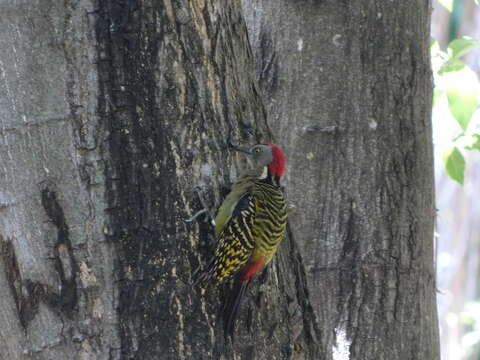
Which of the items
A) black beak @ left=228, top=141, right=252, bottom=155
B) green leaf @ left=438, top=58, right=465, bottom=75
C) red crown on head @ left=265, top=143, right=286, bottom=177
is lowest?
red crown on head @ left=265, top=143, right=286, bottom=177

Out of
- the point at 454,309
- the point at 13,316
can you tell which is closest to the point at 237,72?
the point at 13,316

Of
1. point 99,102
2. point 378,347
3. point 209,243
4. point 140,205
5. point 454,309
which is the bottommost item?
point 454,309

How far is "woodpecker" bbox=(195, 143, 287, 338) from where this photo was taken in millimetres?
2379

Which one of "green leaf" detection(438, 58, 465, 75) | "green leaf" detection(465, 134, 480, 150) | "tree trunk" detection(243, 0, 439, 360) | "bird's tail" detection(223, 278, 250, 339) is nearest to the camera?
"bird's tail" detection(223, 278, 250, 339)

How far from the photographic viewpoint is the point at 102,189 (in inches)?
85.3

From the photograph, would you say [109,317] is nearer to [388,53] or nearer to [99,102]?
[99,102]

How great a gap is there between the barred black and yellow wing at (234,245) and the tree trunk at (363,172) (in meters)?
0.38

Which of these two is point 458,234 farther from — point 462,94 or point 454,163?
point 462,94

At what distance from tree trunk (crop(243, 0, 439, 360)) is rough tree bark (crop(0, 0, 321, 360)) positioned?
975mm

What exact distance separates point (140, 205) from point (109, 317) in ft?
1.16

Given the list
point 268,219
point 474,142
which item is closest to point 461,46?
point 474,142

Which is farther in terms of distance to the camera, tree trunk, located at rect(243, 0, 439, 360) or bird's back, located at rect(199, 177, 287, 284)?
tree trunk, located at rect(243, 0, 439, 360)

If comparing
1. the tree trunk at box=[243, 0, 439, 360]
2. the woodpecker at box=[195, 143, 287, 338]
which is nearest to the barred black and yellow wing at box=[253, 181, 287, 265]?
the woodpecker at box=[195, 143, 287, 338]

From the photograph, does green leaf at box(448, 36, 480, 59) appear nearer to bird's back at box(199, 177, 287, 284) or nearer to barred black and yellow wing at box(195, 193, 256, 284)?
bird's back at box(199, 177, 287, 284)
